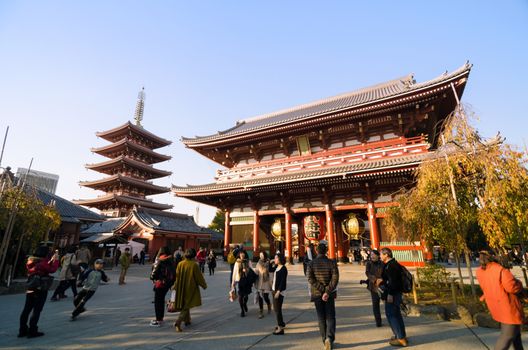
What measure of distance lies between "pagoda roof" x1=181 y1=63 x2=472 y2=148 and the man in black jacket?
1246 cm

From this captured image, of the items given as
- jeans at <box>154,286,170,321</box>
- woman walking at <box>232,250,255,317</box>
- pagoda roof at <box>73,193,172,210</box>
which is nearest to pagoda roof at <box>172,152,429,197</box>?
woman walking at <box>232,250,255,317</box>

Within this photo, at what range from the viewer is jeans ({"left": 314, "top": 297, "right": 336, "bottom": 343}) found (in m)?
3.83

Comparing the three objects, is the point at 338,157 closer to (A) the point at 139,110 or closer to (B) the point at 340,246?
(B) the point at 340,246

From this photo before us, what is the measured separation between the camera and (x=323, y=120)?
15859mm

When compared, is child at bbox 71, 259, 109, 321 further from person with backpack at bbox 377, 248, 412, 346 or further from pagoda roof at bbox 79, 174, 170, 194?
pagoda roof at bbox 79, 174, 170, 194

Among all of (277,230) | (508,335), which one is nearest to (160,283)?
(508,335)

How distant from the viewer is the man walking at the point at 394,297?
3963 millimetres

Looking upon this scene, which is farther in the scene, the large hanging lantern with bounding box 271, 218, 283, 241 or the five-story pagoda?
the five-story pagoda

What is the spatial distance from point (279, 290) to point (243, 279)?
1266 mm

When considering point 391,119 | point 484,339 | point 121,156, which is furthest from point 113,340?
point 121,156

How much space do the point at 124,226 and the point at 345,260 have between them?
59.8ft

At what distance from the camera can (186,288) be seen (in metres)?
4.82

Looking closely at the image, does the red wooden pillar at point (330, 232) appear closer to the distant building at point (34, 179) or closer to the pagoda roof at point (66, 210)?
the distant building at point (34, 179)

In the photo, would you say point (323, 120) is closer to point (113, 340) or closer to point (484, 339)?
point (484, 339)
